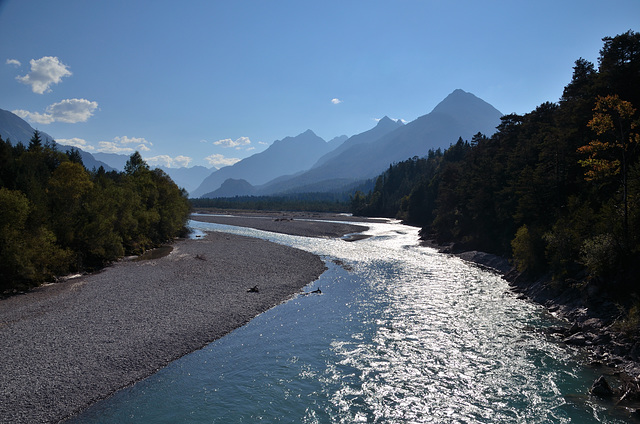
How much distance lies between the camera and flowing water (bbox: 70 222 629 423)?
15.9 m

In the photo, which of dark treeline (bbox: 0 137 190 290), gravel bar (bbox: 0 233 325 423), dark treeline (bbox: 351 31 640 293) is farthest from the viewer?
dark treeline (bbox: 0 137 190 290)

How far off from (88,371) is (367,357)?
16335mm

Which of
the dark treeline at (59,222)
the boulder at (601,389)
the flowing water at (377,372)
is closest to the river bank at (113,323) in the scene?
the flowing water at (377,372)

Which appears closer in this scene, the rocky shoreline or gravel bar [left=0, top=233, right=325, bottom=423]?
the rocky shoreline

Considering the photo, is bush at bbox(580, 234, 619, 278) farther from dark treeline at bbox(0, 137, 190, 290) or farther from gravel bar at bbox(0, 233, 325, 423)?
dark treeline at bbox(0, 137, 190, 290)

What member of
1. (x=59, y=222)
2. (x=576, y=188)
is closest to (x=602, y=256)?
(x=576, y=188)

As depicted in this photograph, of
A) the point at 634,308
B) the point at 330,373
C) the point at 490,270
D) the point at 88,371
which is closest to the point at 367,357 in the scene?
the point at 330,373

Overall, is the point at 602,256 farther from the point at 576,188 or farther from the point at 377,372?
the point at 377,372

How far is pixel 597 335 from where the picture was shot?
23.4 m

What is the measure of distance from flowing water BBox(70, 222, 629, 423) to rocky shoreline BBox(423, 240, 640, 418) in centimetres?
105

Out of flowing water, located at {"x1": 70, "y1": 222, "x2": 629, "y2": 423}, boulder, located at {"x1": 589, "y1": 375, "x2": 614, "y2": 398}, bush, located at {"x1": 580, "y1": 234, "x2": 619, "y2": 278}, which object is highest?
bush, located at {"x1": 580, "y1": 234, "x2": 619, "y2": 278}

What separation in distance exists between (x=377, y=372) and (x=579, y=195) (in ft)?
110

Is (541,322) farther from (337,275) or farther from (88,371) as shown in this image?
(88,371)

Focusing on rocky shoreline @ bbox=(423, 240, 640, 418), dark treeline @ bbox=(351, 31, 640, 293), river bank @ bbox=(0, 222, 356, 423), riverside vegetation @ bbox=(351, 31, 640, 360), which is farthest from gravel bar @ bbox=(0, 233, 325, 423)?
dark treeline @ bbox=(351, 31, 640, 293)
